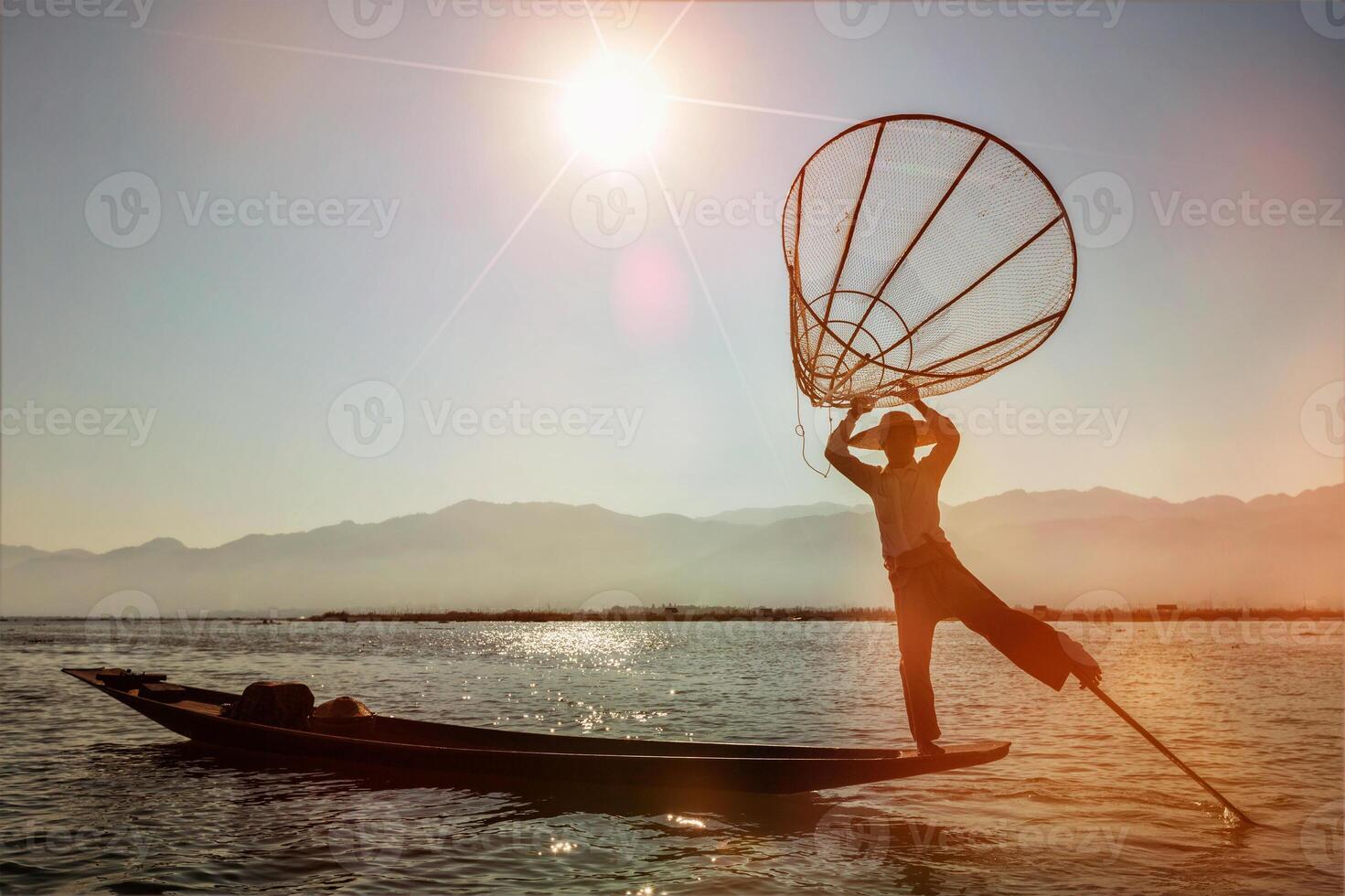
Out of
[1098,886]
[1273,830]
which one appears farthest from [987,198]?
[1273,830]

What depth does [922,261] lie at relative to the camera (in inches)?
365

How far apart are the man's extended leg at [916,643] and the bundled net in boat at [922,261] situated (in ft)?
6.68

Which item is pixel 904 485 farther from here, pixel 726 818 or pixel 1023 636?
pixel 726 818

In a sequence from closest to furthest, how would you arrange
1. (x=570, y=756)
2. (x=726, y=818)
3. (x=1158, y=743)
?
(x=1158, y=743) → (x=726, y=818) → (x=570, y=756)

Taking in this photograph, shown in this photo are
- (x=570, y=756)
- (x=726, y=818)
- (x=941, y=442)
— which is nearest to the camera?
(x=941, y=442)

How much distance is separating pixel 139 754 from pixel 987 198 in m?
17.5

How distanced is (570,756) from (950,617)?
18.5 ft

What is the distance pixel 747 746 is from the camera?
42.0 ft

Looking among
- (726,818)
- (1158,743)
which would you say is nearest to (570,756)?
(726,818)

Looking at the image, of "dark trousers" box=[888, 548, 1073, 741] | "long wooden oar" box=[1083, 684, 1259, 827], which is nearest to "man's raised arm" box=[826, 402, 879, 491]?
"dark trousers" box=[888, 548, 1073, 741]

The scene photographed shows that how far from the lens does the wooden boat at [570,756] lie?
1068 cm

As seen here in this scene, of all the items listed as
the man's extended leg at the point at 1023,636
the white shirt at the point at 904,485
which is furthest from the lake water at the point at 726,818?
the white shirt at the point at 904,485

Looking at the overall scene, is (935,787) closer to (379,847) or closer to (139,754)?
(379,847)

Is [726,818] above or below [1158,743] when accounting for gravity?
below
